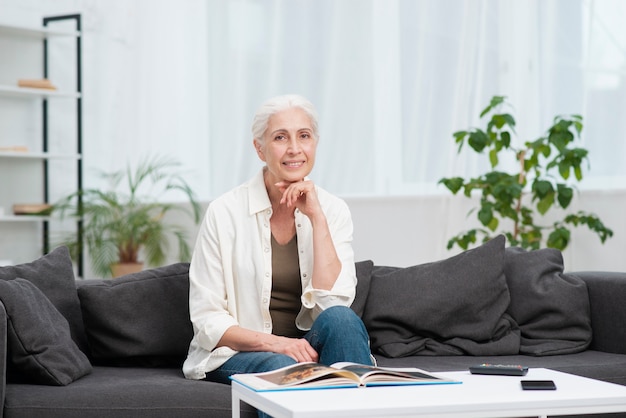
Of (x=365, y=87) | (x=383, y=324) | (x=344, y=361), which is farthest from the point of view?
(x=365, y=87)

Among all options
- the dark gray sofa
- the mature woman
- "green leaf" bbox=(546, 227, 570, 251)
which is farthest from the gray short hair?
"green leaf" bbox=(546, 227, 570, 251)

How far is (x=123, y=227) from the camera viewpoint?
19.0 ft

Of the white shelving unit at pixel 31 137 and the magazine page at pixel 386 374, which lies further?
the white shelving unit at pixel 31 137

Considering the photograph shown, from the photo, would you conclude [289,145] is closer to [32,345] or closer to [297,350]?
[297,350]

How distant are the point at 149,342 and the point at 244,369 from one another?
49 cm

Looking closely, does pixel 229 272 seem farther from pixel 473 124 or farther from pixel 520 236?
pixel 473 124

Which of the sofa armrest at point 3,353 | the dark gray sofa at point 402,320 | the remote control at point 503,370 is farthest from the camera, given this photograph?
the dark gray sofa at point 402,320

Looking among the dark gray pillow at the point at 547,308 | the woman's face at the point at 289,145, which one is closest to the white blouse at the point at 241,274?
the woman's face at the point at 289,145

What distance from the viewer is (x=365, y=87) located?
5.30 m

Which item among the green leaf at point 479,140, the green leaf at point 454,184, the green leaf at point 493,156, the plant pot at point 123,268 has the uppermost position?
the green leaf at point 479,140

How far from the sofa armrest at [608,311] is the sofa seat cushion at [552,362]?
7cm

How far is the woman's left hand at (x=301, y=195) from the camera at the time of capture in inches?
106

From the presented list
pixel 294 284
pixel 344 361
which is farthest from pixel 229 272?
pixel 344 361

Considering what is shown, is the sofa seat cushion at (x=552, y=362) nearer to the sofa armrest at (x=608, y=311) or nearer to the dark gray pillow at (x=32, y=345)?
the sofa armrest at (x=608, y=311)
